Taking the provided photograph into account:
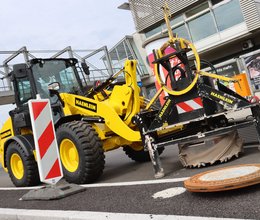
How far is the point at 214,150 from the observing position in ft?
19.3

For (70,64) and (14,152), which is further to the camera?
(70,64)

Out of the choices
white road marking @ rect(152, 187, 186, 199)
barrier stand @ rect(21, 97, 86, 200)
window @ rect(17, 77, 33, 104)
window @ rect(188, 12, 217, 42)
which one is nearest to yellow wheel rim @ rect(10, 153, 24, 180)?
window @ rect(17, 77, 33, 104)

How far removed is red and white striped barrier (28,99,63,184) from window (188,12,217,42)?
60.6 feet

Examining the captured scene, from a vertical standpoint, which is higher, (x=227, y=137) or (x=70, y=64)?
(x=70, y=64)

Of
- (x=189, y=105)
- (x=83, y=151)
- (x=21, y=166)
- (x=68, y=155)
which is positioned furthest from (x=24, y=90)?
(x=189, y=105)

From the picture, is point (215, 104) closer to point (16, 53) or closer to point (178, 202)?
point (178, 202)

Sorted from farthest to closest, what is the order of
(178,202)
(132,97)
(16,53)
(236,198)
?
(16,53) → (132,97) → (178,202) → (236,198)

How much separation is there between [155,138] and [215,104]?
111 cm

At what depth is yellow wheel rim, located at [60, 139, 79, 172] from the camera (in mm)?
6809

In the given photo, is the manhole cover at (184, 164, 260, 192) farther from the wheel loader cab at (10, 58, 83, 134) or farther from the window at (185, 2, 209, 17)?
the window at (185, 2, 209, 17)

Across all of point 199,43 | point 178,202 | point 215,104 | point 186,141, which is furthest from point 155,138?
point 199,43

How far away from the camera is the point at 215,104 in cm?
584

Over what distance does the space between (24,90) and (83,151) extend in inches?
101

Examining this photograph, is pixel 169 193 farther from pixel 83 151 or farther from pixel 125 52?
pixel 125 52
